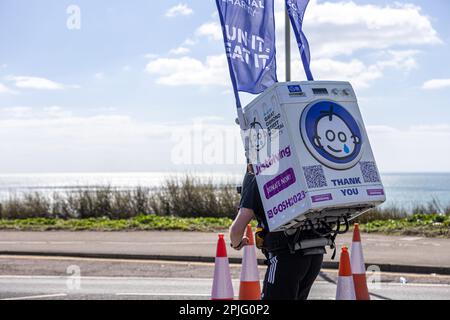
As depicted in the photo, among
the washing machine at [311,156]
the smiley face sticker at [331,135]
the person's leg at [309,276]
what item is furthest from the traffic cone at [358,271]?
the smiley face sticker at [331,135]

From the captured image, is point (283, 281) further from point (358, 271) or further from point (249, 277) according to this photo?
point (358, 271)

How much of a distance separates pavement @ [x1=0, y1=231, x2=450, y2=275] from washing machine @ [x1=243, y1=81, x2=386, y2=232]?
22.7 feet

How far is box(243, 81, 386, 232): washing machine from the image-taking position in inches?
176

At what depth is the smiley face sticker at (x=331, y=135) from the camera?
4.52 m

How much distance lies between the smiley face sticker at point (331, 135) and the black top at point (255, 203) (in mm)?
509

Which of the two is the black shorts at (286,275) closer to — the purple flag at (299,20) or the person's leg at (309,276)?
the person's leg at (309,276)

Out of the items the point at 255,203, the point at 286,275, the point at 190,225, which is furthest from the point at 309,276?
the point at 190,225

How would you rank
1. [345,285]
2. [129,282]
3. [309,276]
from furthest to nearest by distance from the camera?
[129,282] → [345,285] → [309,276]

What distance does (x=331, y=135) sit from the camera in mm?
4605

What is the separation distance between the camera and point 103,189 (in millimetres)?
22188

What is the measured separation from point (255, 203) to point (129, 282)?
19.9ft

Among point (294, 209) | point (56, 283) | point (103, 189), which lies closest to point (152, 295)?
point (56, 283)
